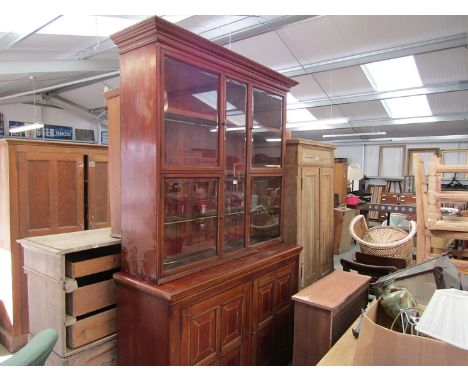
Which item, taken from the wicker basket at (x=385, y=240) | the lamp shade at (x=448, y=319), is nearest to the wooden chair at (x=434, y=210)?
the wicker basket at (x=385, y=240)

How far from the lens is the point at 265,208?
2.62 m

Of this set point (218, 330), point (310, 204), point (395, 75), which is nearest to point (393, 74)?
point (395, 75)

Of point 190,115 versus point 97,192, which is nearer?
point 190,115

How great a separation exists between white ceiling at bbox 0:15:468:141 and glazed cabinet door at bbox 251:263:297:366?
2.53m

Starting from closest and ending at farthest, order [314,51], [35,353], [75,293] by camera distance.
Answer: [35,353]
[75,293]
[314,51]

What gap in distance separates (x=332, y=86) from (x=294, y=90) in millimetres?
757

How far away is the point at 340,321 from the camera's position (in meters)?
2.00

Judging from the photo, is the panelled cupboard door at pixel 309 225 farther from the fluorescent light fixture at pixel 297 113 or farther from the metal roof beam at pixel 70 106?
the metal roof beam at pixel 70 106

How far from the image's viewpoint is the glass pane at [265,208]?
2447mm

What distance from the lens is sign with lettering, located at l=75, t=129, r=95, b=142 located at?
9156 mm

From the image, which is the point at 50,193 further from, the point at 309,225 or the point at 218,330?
the point at 309,225

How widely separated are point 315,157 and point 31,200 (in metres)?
2.58
